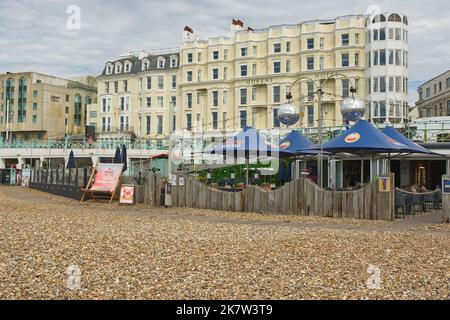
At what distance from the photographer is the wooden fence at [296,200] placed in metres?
16.0

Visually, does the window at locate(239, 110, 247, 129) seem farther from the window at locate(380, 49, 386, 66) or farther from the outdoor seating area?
the outdoor seating area

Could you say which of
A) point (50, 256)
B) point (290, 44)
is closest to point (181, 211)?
point (50, 256)

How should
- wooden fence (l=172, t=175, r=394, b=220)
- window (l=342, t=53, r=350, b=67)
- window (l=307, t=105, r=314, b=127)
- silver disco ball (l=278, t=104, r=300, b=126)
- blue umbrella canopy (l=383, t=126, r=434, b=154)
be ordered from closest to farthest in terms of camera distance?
wooden fence (l=172, t=175, r=394, b=220) < blue umbrella canopy (l=383, t=126, r=434, b=154) < silver disco ball (l=278, t=104, r=300, b=126) < window (l=342, t=53, r=350, b=67) < window (l=307, t=105, r=314, b=127)

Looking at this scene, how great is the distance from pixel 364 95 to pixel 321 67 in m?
5.73

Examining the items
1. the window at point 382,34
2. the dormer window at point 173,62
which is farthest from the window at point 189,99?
the window at point 382,34

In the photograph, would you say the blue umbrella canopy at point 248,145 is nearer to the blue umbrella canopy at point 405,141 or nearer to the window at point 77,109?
the blue umbrella canopy at point 405,141

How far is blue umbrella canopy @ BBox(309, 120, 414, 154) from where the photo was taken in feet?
57.9

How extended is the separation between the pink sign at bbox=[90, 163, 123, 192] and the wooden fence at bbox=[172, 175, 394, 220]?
4.80 m

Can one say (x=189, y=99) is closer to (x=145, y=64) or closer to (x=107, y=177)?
(x=145, y=64)

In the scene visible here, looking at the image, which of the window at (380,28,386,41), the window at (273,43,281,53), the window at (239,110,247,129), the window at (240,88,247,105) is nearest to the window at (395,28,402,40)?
the window at (380,28,386,41)

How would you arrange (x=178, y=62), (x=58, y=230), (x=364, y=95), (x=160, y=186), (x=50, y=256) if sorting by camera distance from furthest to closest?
(x=178, y=62), (x=364, y=95), (x=160, y=186), (x=58, y=230), (x=50, y=256)
